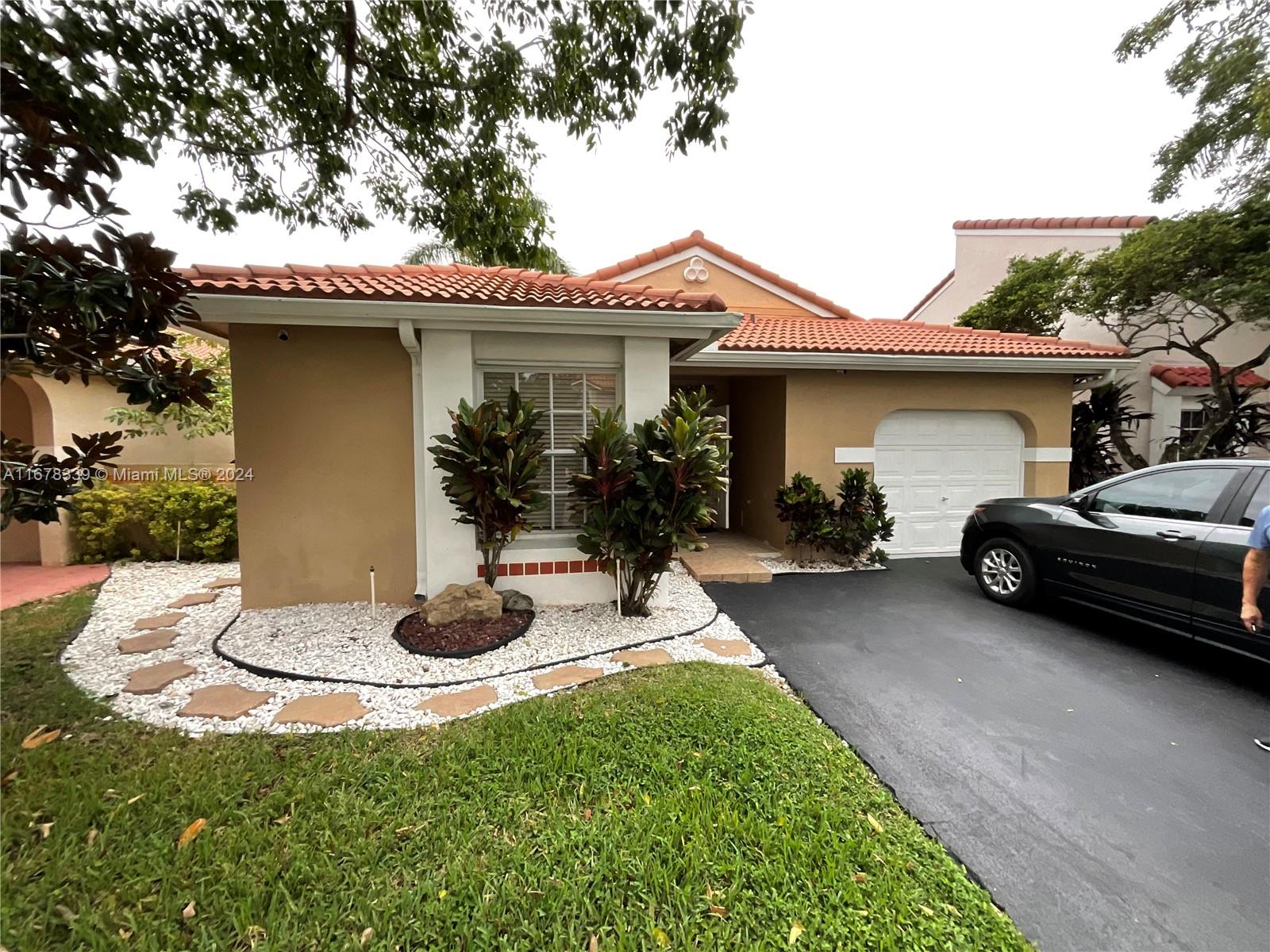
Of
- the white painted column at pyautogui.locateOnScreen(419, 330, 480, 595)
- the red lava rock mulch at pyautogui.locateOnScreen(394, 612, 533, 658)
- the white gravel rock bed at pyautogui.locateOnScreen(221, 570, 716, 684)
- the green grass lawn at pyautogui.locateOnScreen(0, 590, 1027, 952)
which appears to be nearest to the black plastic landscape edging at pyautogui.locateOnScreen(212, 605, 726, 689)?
the white gravel rock bed at pyautogui.locateOnScreen(221, 570, 716, 684)

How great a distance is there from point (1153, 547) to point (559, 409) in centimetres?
556

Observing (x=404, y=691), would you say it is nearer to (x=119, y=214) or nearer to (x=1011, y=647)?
(x=119, y=214)

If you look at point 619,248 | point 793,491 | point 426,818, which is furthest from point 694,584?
point 619,248

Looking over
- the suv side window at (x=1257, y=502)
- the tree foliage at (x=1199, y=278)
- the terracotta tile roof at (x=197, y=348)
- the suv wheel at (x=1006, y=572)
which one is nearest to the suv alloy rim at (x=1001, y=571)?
the suv wheel at (x=1006, y=572)

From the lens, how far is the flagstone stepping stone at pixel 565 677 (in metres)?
3.73

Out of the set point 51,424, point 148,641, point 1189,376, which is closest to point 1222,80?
point 1189,376

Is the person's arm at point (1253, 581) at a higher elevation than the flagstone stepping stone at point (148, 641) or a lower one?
higher

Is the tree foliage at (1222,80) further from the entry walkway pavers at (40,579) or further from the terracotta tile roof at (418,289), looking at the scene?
the entry walkway pavers at (40,579)

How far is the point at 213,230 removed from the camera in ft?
16.5

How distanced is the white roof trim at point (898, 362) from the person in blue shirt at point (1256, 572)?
176 inches

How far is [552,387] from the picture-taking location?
520cm

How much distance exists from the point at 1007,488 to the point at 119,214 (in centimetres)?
1080

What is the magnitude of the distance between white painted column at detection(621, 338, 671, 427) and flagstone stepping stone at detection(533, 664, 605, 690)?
98.7 inches

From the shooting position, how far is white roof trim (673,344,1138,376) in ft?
22.6
